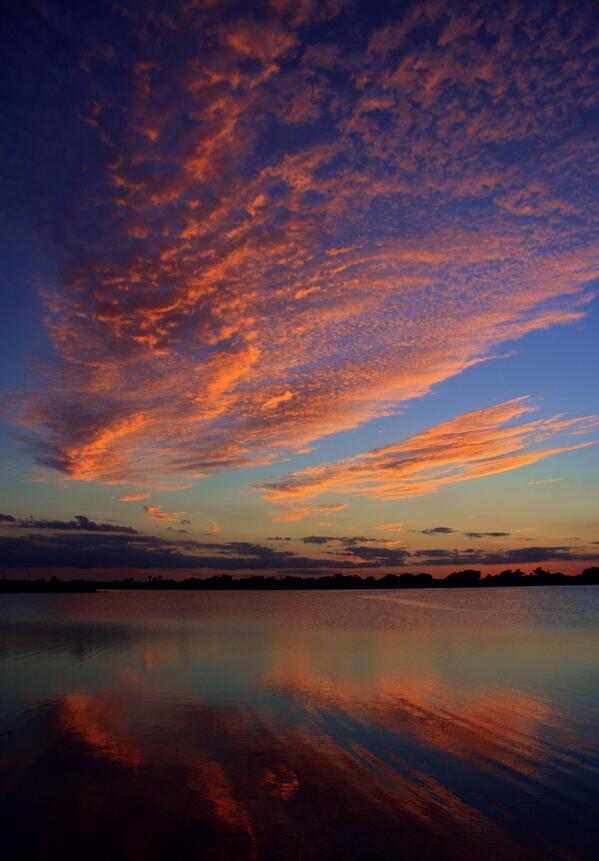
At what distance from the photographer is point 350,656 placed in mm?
30578

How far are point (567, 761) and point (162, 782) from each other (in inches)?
338

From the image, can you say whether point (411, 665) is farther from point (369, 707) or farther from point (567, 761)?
point (567, 761)

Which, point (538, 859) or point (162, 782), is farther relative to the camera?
point (162, 782)

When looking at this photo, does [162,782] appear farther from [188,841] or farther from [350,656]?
[350,656]

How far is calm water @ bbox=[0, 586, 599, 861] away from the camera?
9242mm

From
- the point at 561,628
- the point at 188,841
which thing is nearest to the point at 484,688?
the point at 188,841

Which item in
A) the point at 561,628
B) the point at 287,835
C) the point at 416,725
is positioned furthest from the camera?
the point at 561,628

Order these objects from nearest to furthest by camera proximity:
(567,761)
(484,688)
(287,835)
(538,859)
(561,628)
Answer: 1. (538,859)
2. (287,835)
3. (567,761)
4. (484,688)
5. (561,628)

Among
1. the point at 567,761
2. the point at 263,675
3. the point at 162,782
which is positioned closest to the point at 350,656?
the point at 263,675

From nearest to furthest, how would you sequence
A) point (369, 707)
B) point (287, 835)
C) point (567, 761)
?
point (287, 835), point (567, 761), point (369, 707)

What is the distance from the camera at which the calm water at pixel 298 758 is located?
364 inches

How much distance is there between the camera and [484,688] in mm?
21812

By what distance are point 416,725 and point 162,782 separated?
7449 mm

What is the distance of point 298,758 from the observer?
13328mm
